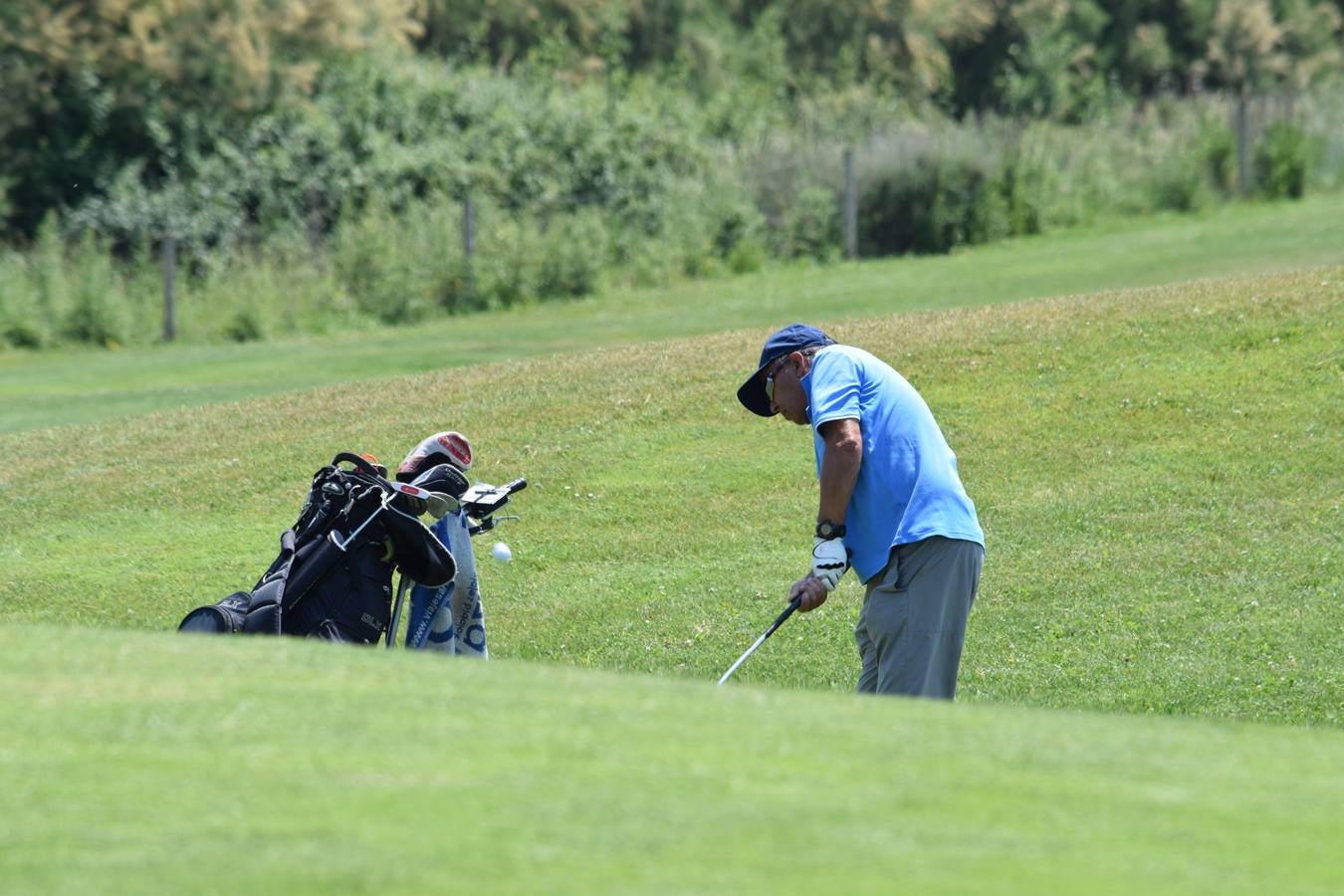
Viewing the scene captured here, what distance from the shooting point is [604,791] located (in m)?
4.45

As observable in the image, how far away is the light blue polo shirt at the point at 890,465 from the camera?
7203mm

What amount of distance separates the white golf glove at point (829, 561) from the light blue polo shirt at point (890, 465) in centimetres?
15

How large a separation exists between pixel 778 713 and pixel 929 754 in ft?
2.03

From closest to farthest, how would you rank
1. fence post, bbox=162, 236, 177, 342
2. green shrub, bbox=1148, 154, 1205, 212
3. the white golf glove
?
the white golf glove, fence post, bbox=162, 236, 177, 342, green shrub, bbox=1148, 154, 1205, 212

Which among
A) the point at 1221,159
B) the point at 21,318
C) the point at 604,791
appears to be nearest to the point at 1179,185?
the point at 1221,159

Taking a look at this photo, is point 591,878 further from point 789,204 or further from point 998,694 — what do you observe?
point 789,204

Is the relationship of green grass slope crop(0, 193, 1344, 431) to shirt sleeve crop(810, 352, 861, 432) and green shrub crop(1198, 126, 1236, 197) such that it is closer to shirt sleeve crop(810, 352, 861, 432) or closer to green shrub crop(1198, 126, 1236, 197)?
green shrub crop(1198, 126, 1236, 197)

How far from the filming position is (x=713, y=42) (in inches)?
1919

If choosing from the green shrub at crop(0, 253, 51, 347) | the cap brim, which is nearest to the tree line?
the green shrub at crop(0, 253, 51, 347)

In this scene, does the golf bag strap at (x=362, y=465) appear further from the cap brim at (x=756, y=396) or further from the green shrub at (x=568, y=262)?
the green shrub at (x=568, y=262)

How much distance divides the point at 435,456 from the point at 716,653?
2.44m

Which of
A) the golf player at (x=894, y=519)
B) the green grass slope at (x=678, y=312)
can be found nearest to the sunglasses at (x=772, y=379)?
the golf player at (x=894, y=519)

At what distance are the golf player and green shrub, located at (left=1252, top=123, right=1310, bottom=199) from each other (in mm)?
27551

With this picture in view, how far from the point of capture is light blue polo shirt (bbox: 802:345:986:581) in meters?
7.20
